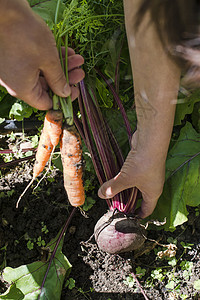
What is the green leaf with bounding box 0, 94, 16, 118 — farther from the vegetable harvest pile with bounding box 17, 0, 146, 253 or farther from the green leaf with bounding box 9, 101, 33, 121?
the vegetable harvest pile with bounding box 17, 0, 146, 253

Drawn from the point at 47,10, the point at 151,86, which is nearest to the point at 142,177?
the point at 151,86

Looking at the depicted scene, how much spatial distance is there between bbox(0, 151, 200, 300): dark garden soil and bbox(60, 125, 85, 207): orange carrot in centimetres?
36

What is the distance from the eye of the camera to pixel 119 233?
5.84 feet

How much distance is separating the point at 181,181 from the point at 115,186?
1.32 ft

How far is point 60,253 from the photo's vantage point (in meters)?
1.92

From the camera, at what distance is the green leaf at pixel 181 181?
176 cm

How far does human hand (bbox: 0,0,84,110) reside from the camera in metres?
1.10

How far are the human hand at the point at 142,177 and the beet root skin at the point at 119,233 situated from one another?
15cm

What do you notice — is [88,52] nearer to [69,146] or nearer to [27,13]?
[69,146]

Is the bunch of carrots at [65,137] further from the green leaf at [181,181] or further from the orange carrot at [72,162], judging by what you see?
the green leaf at [181,181]

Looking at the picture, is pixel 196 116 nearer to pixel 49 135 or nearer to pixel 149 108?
pixel 149 108

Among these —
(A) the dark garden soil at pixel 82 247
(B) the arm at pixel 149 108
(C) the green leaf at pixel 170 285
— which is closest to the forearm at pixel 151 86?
(B) the arm at pixel 149 108

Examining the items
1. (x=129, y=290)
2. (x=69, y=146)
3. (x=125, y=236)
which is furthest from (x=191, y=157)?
(x=129, y=290)

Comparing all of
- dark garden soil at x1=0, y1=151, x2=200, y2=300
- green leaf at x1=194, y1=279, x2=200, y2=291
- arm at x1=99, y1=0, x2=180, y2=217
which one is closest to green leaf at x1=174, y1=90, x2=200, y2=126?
arm at x1=99, y1=0, x2=180, y2=217
